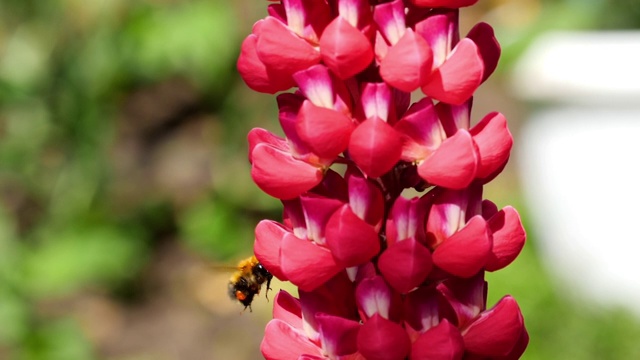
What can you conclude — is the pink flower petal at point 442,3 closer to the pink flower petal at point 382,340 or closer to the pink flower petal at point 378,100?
the pink flower petal at point 378,100

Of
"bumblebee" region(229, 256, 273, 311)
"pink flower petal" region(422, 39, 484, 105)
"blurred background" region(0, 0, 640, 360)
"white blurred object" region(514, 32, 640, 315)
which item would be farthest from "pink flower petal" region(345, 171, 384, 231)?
"white blurred object" region(514, 32, 640, 315)

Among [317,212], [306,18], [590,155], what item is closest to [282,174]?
[317,212]

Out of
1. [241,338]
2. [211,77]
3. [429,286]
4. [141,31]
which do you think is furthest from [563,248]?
[429,286]

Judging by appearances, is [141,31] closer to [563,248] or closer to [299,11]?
[563,248]

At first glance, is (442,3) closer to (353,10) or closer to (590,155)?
(353,10)

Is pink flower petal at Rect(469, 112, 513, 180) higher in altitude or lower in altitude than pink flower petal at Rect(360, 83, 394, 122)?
lower

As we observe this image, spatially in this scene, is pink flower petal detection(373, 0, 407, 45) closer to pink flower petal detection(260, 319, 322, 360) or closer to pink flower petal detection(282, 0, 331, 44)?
pink flower petal detection(282, 0, 331, 44)

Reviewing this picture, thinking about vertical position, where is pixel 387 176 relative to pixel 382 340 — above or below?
above
